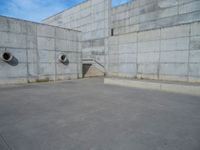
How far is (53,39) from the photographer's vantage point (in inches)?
370

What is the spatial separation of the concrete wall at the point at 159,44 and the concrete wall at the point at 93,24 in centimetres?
298

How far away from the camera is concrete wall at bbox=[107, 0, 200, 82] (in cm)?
733

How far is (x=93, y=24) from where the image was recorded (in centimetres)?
1583

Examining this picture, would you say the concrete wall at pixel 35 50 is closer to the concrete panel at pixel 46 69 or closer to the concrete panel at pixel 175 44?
the concrete panel at pixel 46 69

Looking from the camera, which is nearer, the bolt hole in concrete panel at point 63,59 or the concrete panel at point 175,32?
the concrete panel at point 175,32

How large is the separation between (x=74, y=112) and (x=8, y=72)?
6322mm

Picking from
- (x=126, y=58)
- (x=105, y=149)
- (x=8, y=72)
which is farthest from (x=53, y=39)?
(x=105, y=149)

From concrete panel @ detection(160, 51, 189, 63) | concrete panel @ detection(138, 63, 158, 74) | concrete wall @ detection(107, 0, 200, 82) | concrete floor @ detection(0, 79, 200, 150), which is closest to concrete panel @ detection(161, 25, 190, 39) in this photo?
concrete wall @ detection(107, 0, 200, 82)

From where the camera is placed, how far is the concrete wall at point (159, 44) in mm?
7332

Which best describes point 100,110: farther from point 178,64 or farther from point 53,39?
point 53,39

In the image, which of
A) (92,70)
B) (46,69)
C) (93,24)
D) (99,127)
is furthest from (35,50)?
(93,24)

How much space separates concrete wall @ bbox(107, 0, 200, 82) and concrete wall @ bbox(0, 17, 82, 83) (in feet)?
11.6

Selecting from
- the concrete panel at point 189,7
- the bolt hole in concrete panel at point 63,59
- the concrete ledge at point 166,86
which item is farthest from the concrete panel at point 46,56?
the concrete panel at point 189,7

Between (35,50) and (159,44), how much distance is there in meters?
7.94
